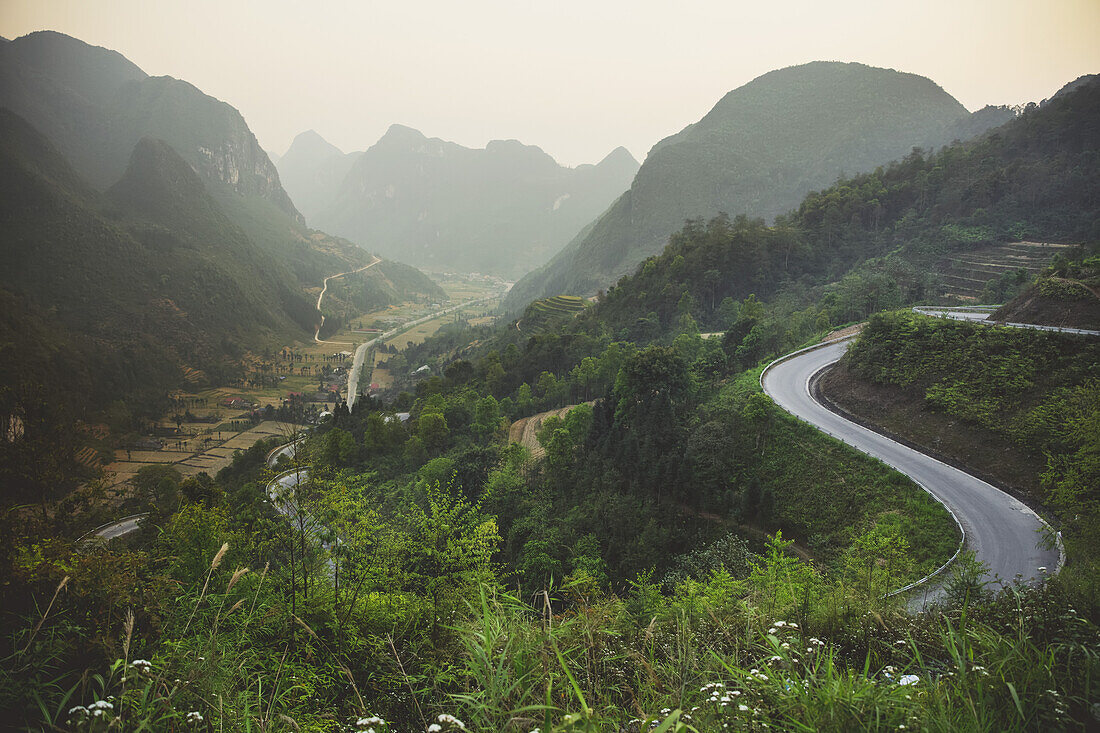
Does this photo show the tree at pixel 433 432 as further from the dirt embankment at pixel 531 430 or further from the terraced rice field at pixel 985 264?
the terraced rice field at pixel 985 264

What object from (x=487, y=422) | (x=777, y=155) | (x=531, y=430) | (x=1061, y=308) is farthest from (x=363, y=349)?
(x=777, y=155)

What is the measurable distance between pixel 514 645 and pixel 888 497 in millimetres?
18105

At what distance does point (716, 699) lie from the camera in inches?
124

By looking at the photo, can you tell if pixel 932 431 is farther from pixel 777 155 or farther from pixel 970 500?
pixel 777 155

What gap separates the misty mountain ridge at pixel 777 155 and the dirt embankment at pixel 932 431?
302 ft

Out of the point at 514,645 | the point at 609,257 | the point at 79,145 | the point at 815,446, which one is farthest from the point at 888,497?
the point at 79,145

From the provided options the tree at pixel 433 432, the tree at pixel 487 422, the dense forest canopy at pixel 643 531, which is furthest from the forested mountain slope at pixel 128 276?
the tree at pixel 487 422

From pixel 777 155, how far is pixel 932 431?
14216cm

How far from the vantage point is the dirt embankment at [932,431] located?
16531 millimetres

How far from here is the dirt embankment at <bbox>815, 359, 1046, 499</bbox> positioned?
16.5 meters

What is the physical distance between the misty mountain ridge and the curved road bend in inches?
3699

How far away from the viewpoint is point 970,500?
A: 16.0m

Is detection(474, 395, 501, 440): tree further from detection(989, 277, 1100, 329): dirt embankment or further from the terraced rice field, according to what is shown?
the terraced rice field

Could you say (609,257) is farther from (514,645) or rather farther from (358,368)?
(514,645)
